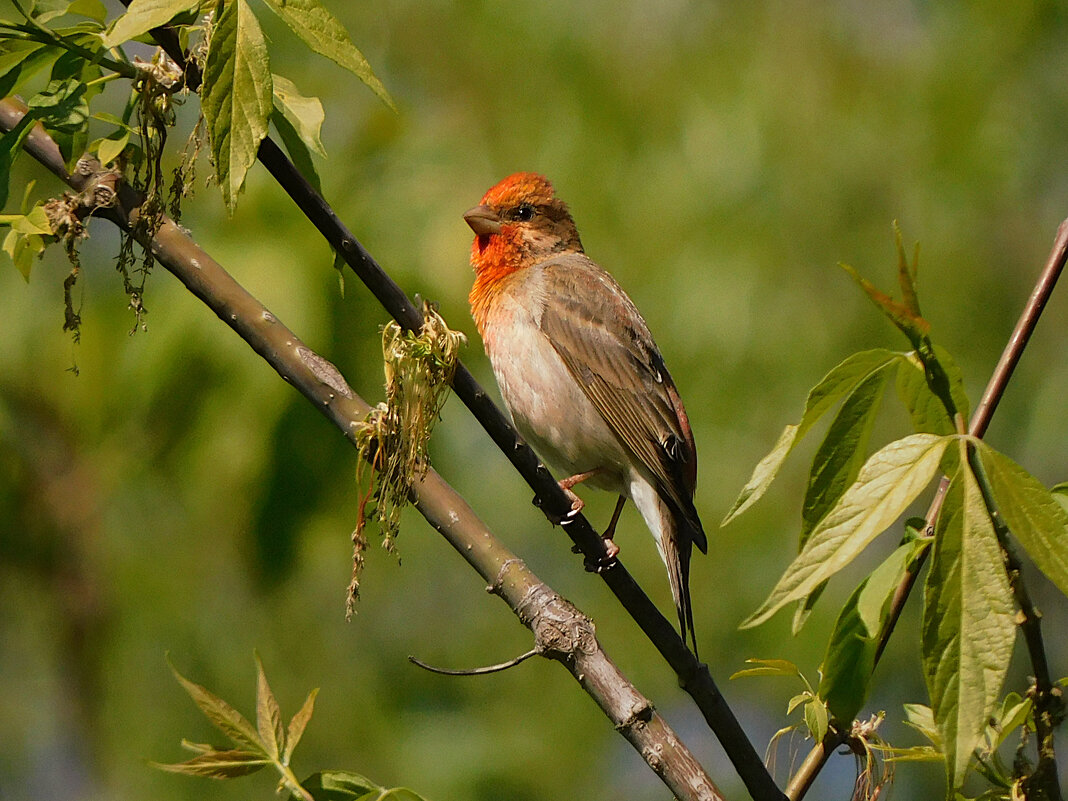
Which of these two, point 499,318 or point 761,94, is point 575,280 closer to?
point 499,318

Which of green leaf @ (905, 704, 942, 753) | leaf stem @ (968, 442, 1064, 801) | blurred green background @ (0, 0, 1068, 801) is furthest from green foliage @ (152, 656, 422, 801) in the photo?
blurred green background @ (0, 0, 1068, 801)

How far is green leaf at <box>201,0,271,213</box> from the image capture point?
6.54ft

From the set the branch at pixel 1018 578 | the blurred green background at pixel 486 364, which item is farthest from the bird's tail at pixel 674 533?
the branch at pixel 1018 578

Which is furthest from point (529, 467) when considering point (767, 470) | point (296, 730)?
point (296, 730)

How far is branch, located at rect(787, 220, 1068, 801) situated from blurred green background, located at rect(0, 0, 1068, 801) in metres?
3.50

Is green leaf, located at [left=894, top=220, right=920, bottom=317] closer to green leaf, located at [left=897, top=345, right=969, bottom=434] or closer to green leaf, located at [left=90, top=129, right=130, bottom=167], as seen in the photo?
green leaf, located at [left=897, top=345, right=969, bottom=434]

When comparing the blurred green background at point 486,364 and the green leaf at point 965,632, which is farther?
the blurred green background at point 486,364

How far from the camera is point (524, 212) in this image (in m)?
5.90

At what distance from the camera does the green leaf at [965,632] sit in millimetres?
1741

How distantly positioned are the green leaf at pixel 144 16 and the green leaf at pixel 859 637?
5.38ft

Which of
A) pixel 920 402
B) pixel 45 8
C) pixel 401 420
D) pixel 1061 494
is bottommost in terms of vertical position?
pixel 1061 494

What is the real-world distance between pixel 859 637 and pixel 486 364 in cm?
393

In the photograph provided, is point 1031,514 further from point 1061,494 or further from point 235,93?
point 235,93

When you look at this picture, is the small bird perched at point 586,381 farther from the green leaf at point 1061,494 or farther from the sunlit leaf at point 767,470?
the green leaf at point 1061,494
